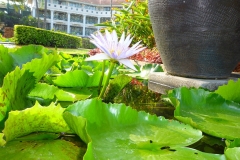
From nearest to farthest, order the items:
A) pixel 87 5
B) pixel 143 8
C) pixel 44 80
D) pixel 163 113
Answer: pixel 163 113
pixel 44 80
pixel 143 8
pixel 87 5

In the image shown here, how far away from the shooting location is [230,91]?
78 cm

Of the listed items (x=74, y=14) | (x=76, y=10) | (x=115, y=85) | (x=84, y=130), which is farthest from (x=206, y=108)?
(x=74, y=14)

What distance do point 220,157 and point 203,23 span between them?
2.52 ft

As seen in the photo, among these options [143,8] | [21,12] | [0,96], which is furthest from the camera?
[21,12]

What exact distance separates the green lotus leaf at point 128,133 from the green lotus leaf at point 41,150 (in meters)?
0.04

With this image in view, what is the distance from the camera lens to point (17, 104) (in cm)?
45

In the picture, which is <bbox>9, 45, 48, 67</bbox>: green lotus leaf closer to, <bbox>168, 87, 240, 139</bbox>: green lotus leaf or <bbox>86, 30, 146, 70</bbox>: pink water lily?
<bbox>86, 30, 146, 70</bbox>: pink water lily

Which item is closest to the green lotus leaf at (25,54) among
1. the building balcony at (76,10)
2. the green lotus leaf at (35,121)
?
the green lotus leaf at (35,121)

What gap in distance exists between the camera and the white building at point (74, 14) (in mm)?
31094

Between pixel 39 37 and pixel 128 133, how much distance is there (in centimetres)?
1106

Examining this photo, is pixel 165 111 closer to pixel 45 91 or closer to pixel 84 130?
pixel 45 91

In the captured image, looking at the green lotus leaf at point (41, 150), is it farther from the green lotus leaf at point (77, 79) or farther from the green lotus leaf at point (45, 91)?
the green lotus leaf at point (77, 79)

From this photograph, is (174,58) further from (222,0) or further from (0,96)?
(0,96)

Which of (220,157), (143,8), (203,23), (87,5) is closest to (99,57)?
(220,157)
